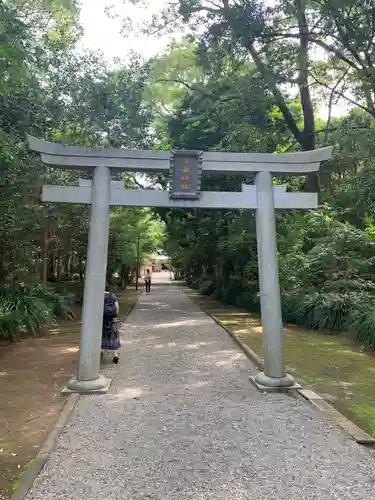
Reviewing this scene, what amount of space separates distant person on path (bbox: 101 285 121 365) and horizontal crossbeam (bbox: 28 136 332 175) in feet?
8.56

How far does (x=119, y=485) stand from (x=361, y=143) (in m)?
9.63

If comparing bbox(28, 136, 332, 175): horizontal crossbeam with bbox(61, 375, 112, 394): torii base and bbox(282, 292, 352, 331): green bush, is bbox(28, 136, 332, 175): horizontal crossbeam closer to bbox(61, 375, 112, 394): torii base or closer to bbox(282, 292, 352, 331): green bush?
bbox(61, 375, 112, 394): torii base

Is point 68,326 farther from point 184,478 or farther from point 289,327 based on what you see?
point 184,478

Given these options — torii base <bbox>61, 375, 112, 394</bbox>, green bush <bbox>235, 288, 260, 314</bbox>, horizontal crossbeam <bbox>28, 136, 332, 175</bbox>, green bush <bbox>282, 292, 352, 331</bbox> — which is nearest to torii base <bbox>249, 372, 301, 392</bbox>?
torii base <bbox>61, 375, 112, 394</bbox>

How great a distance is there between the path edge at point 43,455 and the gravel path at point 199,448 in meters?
0.07

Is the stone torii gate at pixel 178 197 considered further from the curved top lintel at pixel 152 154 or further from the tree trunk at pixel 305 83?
the tree trunk at pixel 305 83

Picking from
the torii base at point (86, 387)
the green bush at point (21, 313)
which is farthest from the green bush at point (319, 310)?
the torii base at point (86, 387)

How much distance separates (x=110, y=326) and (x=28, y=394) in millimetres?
2246

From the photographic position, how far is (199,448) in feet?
15.0

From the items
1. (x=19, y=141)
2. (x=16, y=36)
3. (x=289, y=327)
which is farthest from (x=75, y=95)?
(x=289, y=327)

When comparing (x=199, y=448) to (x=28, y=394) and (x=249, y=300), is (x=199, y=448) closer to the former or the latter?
(x=28, y=394)

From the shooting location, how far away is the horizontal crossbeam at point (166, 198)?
23.6ft

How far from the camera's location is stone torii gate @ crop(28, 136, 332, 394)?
7.01 metres

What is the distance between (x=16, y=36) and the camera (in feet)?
19.2
